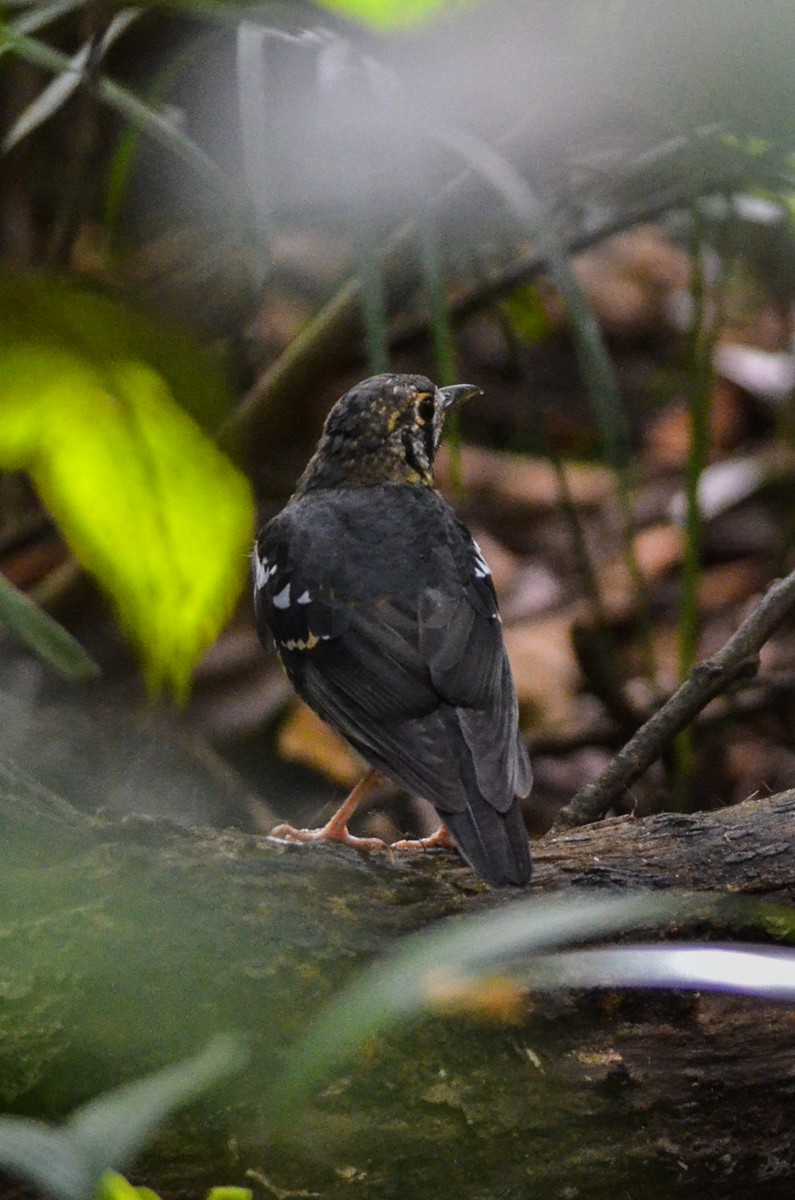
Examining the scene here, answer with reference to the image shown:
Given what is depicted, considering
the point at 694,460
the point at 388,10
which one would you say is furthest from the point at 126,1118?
the point at 694,460

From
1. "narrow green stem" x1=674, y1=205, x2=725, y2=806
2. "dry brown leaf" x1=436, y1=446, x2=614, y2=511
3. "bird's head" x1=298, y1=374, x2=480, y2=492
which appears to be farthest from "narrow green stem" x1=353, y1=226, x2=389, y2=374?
"dry brown leaf" x1=436, y1=446, x2=614, y2=511

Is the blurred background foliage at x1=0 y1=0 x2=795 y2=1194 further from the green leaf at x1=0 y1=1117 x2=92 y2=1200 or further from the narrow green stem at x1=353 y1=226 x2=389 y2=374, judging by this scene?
the green leaf at x1=0 y1=1117 x2=92 y2=1200

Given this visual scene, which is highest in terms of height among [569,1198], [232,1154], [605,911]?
[605,911]

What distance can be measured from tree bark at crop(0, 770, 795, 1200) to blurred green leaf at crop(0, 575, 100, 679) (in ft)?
1.39

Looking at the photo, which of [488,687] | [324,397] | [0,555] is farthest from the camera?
[324,397]

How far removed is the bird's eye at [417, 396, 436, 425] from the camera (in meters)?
3.99

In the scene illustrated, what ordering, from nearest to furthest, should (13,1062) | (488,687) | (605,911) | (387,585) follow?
(605,911)
(13,1062)
(488,687)
(387,585)

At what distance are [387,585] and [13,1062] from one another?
1.44m

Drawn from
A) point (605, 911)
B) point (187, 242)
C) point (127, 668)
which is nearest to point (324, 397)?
point (187, 242)

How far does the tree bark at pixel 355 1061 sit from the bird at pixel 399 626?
0.32m

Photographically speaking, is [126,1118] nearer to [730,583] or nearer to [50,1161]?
[50,1161]

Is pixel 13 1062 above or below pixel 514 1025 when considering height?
above

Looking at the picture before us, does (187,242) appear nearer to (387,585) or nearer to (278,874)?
(387,585)

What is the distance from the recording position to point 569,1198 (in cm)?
218
